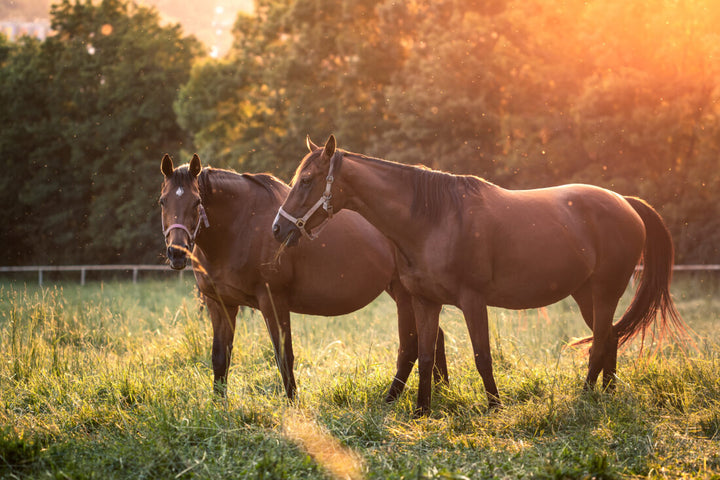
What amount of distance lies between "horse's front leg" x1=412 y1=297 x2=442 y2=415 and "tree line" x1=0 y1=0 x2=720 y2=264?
13250mm

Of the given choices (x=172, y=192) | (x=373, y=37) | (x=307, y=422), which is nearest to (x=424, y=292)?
(x=307, y=422)

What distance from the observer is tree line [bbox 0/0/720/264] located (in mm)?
17094

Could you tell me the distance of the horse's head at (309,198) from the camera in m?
5.32

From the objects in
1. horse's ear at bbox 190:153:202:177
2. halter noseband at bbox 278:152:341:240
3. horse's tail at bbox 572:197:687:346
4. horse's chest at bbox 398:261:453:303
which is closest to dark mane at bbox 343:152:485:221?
halter noseband at bbox 278:152:341:240

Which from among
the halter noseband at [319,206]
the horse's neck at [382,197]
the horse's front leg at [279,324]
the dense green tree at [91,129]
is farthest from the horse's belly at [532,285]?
the dense green tree at [91,129]

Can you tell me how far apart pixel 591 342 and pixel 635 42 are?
13.2m

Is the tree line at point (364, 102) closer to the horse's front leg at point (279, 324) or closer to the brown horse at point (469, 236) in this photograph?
the brown horse at point (469, 236)

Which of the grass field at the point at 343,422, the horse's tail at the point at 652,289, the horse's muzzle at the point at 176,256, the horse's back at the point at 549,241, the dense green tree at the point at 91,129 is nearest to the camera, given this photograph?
the grass field at the point at 343,422

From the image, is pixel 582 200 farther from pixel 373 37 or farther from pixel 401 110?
pixel 373 37

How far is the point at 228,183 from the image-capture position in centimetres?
621

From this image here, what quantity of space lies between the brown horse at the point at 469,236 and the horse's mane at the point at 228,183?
1.00m

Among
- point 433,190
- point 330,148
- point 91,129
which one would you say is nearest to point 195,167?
point 330,148

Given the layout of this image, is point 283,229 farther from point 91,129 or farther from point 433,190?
point 91,129

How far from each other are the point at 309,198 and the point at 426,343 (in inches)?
65.3
